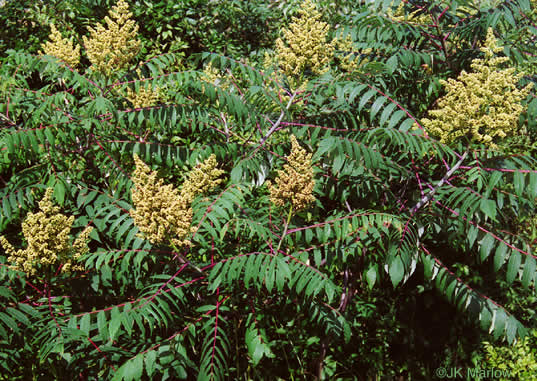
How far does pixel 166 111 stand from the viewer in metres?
3.21

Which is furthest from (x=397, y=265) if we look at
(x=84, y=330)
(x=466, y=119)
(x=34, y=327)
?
(x=34, y=327)

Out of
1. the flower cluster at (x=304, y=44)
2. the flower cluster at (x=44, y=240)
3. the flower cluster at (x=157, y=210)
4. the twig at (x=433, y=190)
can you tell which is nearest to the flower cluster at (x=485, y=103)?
the twig at (x=433, y=190)

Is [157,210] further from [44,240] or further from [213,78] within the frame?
[213,78]

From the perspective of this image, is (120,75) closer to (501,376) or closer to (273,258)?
(273,258)

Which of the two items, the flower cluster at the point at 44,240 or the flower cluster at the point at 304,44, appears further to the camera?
the flower cluster at the point at 304,44

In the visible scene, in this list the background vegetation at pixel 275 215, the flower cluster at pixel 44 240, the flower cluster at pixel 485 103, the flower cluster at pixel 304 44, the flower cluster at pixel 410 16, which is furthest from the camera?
the flower cluster at pixel 410 16

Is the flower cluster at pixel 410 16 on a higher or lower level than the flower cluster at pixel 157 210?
higher

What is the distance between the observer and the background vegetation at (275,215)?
252 cm

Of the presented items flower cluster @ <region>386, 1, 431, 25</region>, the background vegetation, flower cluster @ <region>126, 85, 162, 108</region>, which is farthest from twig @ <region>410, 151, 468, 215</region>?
flower cluster @ <region>126, 85, 162, 108</region>

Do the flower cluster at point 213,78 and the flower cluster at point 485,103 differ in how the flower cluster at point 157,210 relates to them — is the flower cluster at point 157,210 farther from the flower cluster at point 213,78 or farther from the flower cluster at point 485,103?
the flower cluster at point 485,103

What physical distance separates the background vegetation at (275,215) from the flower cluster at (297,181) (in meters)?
0.02

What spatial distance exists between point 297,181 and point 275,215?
77 cm

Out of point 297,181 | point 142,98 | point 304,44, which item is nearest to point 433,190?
point 297,181

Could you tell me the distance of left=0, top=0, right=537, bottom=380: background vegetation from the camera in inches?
99.3
